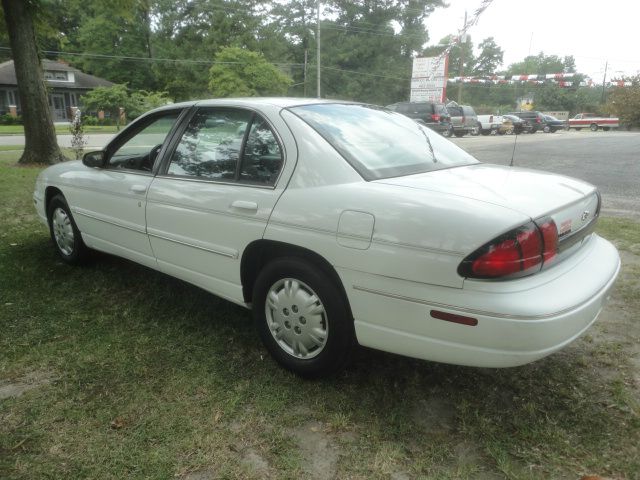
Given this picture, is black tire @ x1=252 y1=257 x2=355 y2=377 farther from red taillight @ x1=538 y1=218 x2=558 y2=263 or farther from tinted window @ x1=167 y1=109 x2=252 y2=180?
red taillight @ x1=538 y1=218 x2=558 y2=263

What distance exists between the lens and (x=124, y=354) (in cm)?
310

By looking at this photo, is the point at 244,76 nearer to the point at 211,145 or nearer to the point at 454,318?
the point at 211,145

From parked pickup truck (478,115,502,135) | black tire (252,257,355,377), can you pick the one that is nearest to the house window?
parked pickup truck (478,115,502,135)

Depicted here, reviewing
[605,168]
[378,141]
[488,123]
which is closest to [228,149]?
[378,141]

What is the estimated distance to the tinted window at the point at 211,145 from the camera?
312 cm

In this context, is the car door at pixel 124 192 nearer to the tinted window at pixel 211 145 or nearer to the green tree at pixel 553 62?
the tinted window at pixel 211 145

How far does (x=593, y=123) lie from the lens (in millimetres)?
41812

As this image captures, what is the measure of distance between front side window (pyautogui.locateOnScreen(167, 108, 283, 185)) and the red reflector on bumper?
120cm

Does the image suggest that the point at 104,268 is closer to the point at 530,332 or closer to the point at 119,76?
the point at 530,332

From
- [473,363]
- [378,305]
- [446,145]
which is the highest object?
[446,145]

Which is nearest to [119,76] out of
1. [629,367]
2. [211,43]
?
[211,43]

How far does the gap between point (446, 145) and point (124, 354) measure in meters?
2.51

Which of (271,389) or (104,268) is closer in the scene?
(271,389)

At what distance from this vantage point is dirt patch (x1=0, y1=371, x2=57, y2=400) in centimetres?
271
